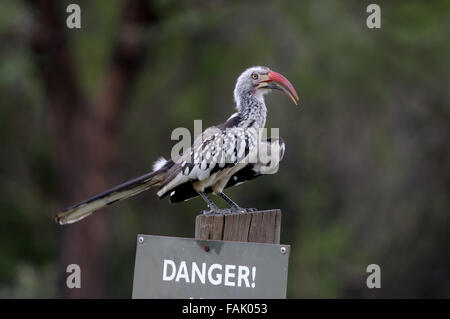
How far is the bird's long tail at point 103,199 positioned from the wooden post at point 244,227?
75cm

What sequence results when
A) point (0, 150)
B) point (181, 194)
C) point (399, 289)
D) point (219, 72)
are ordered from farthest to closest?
point (0, 150) → point (219, 72) → point (399, 289) → point (181, 194)

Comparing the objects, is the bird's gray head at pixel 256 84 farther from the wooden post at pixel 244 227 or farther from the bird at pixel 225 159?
the wooden post at pixel 244 227

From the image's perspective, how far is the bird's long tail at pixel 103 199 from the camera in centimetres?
417

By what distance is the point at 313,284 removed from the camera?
35.4ft

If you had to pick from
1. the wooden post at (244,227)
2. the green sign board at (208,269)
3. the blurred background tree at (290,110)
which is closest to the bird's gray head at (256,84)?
the wooden post at (244,227)

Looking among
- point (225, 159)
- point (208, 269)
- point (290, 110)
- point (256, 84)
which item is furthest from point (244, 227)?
point (290, 110)

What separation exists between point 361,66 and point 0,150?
6.12 metres

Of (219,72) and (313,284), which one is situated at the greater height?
(219,72)

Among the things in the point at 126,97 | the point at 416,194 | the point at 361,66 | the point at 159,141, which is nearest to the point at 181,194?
the point at 361,66

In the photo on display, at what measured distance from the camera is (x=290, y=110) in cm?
1060

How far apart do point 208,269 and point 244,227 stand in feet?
1.04

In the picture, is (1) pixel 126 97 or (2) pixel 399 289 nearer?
(2) pixel 399 289

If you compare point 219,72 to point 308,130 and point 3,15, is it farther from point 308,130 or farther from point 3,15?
point 3,15

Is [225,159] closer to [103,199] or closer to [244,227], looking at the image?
[103,199]
